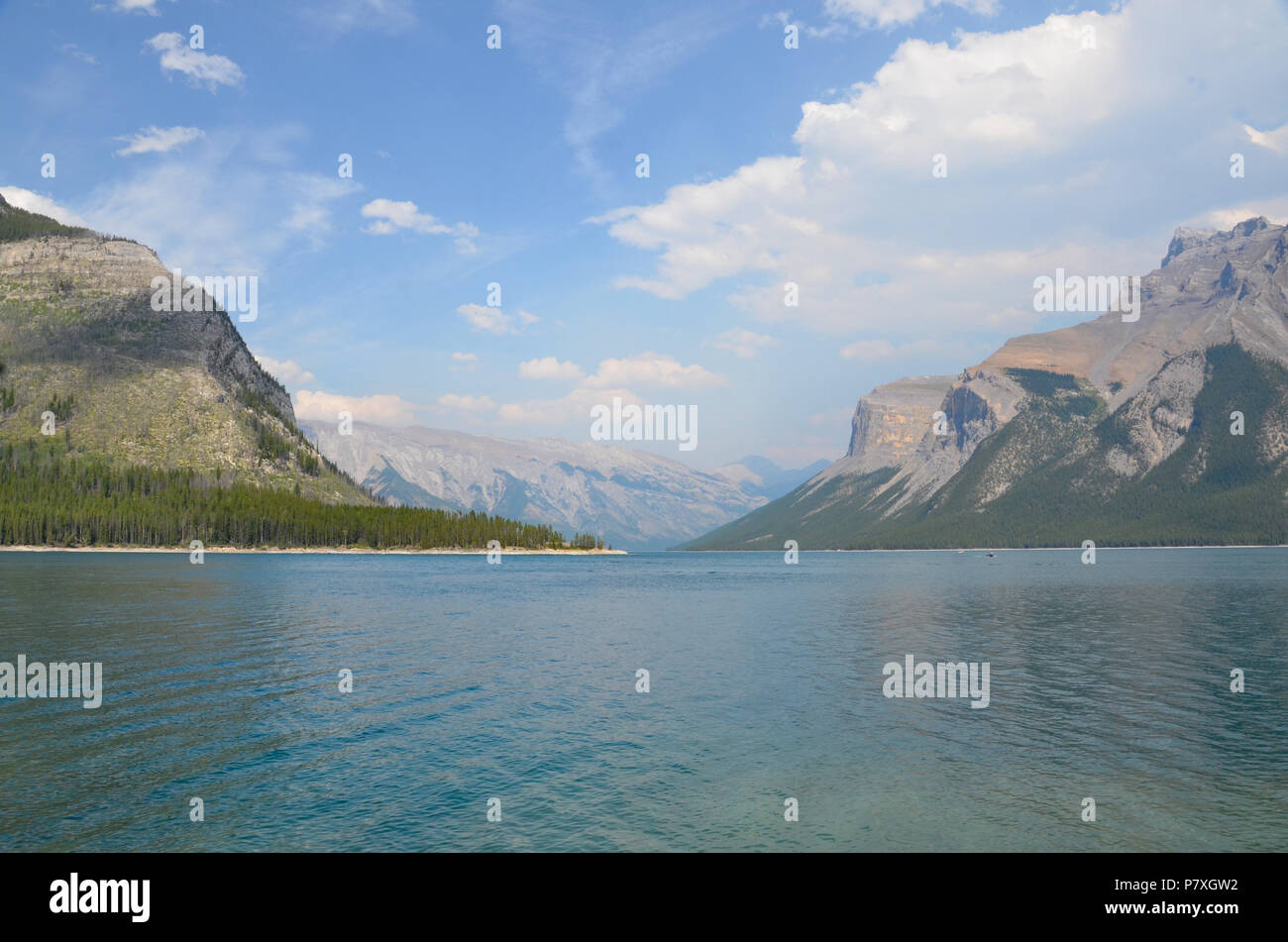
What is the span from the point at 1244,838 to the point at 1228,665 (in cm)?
3670

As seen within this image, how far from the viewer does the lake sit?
80.1 ft

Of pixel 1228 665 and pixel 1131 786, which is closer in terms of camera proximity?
pixel 1131 786

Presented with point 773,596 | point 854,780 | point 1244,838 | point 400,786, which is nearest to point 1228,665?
point 1244,838

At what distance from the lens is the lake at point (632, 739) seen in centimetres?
2441

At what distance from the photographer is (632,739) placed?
117ft
